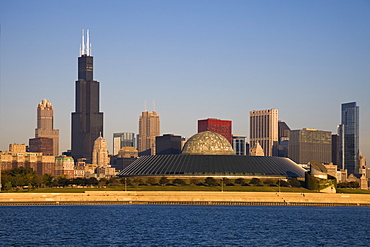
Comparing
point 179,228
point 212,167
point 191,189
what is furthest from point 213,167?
point 179,228

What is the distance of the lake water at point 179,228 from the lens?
2940 inches

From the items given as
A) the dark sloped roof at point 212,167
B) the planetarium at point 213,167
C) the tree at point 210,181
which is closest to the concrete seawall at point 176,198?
the tree at point 210,181

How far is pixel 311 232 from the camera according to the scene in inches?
3457

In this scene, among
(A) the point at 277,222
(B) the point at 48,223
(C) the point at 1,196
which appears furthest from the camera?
(C) the point at 1,196

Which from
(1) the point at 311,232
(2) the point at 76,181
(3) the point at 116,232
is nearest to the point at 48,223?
(3) the point at 116,232

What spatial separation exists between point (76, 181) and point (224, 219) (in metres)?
85.8

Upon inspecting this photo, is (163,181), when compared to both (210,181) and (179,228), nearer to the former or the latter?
(210,181)

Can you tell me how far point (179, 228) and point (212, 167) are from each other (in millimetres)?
94216

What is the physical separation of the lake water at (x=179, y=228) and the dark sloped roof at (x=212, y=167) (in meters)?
58.9

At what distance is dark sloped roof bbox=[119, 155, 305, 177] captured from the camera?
180375 millimetres

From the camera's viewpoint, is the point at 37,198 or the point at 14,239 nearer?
the point at 14,239

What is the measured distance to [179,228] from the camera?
8900 centimetres

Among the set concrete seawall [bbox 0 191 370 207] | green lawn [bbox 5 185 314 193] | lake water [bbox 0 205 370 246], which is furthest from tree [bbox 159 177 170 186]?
lake water [bbox 0 205 370 246]

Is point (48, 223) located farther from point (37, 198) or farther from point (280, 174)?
point (280, 174)
